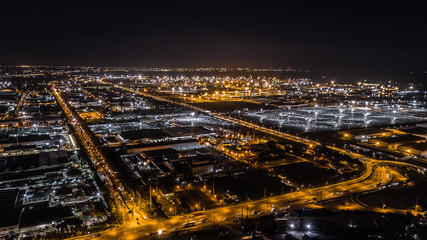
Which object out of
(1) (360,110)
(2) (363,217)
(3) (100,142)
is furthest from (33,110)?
(1) (360,110)

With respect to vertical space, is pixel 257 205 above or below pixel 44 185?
below

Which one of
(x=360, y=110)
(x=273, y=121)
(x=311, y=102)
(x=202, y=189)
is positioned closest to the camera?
(x=202, y=189)

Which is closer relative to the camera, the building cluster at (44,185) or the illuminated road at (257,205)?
the illuminated road at (257,205)

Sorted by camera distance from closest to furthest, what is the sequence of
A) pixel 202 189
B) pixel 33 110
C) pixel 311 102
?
1. pixel 202 189
2. pixel 33 110
3. pixel 311 102

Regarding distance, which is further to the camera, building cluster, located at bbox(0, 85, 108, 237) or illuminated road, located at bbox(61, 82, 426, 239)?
building cluster, located at bbox(0, 85, 108, 237)

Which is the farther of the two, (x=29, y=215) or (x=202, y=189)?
(x=202, y=189)

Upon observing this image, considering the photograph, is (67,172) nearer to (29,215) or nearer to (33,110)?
(29,215)

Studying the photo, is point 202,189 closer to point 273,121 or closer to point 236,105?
point 273,121

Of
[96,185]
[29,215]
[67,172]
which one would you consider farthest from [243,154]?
[29,215]

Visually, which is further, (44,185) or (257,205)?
(44,185)
